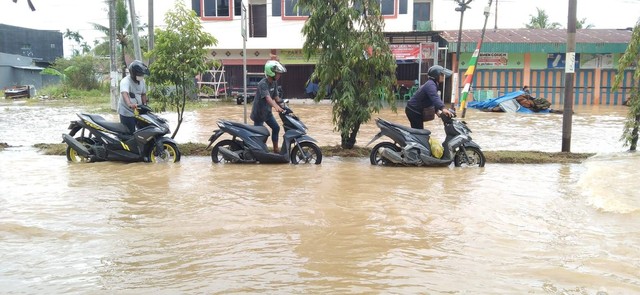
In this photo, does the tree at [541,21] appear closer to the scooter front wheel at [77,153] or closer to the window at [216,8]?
the window at [216,8]

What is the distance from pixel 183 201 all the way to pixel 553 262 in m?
3.85

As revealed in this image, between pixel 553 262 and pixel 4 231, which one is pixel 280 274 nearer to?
pixel 553 262

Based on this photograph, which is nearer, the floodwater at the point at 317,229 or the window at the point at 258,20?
the floodwater at the point at 317,229

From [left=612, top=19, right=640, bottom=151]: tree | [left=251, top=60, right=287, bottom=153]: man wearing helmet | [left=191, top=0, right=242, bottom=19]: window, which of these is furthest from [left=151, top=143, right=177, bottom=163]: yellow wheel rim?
[left=191, top=0, right=242, bottom=19]: window

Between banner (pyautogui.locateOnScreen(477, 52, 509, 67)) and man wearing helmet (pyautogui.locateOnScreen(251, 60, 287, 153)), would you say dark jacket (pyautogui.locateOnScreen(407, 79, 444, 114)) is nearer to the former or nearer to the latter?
man wearing helmet (pyautogui.locateOnScreen(251, 60, 287, 153))

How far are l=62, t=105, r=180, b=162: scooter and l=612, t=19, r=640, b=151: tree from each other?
320 inches

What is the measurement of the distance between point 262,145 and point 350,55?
2.27m

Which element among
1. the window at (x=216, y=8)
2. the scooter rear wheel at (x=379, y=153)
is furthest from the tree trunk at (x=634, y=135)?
the window at (x=216, y=8)

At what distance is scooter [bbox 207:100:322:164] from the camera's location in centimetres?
864

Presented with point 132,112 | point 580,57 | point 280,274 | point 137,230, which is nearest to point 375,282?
point 280,274

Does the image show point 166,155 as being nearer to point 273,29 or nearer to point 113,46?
point 113,46

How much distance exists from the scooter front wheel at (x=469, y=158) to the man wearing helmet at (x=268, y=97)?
2851mm

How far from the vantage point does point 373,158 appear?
8836 mm

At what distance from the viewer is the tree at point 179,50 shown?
32.8 ft
